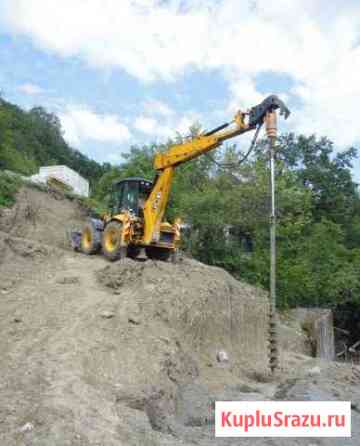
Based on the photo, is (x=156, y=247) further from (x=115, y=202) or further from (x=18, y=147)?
(x=18, y=147)

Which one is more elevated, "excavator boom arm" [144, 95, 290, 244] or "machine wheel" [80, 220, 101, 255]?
"excavator boom arm" [144, 95, 290, 244]

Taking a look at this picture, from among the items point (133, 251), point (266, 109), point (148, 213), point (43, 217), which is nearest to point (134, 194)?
point (148, 213)

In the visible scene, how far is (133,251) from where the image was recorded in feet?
43.8

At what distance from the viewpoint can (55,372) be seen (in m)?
5.81

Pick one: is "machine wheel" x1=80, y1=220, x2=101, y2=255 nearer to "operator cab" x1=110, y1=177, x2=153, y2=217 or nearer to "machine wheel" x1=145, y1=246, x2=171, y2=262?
"operator cab" x1=110, y1=177, x2=153, y2=217

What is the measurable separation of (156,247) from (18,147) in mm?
39054

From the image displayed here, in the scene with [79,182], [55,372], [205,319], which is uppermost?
[79,182]

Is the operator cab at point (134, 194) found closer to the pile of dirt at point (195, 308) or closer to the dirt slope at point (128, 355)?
the dirt slope at point (128, 355)

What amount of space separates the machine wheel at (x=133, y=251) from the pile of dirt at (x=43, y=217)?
5101 millimetres

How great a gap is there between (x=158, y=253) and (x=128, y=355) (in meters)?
6.74

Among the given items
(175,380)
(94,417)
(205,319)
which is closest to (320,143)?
(205,319)

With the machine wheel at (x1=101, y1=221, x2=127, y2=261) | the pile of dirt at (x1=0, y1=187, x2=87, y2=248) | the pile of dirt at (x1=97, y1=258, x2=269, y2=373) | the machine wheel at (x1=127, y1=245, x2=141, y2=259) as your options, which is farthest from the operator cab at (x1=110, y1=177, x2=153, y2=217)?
the pile of dirt at (x1=0, y1=187, x2=87, y2=248)

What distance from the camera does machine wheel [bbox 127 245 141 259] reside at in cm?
1321

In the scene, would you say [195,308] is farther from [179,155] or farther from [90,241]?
[90,241]
